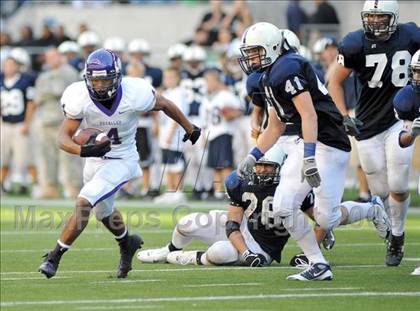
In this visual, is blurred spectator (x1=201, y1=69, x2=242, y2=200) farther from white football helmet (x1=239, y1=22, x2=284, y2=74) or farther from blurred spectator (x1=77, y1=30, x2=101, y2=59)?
white football helmet (x1=239, y1=22, x2=284, y2=74)

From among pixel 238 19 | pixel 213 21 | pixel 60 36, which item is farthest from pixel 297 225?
pixel 60 36

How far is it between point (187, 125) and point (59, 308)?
7.18 feet

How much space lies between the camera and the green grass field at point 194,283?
21.8 feet

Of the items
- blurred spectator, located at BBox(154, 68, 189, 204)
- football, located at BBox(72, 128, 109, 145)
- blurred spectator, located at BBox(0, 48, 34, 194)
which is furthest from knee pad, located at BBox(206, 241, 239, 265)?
blurred spectator, located at BBox(0, 48, 34, 194)

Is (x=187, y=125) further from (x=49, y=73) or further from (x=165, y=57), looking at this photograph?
(x=165, y=57)

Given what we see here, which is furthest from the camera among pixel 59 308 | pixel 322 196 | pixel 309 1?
pixel 309 1

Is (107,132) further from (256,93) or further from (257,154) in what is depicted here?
(256,93)

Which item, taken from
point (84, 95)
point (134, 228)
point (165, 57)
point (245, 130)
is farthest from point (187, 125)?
point (165, 57)

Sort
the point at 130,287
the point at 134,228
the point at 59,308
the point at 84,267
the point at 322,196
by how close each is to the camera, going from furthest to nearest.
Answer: the point at 134,228
the point at 84,267
the point at 322,196
the point at 130,287
the point at 59,308

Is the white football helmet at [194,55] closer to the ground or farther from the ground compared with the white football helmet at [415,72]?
closer to the ground

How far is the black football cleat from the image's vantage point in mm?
7969

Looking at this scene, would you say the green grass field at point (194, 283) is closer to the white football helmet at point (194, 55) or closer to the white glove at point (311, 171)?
the white glove at point (311, 171)

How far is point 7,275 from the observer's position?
8094 millimetres

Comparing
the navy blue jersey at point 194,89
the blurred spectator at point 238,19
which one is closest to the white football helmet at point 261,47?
the navy blue jersey at point 194,89
